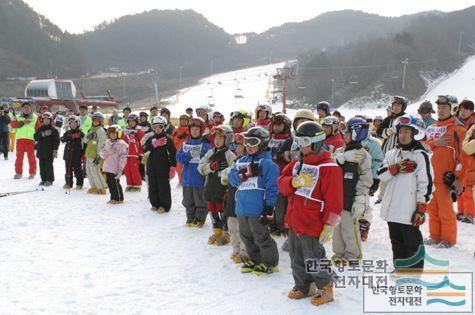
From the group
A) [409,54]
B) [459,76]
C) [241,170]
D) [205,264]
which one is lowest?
[205,264]

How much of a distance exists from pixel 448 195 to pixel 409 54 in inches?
3486

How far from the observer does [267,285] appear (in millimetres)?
4973

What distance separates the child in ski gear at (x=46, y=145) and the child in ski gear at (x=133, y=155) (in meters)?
2.07

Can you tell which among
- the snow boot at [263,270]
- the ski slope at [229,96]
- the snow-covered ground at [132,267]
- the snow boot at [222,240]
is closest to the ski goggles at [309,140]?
the snow-covered ground at [132,267]

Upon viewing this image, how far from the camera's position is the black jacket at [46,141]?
37.2 ft

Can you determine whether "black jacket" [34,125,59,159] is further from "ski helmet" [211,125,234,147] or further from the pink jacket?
"ski helmet" [211,125,234,147]

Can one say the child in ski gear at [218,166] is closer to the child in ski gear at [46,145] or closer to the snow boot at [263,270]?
the snow boot at [263,270]

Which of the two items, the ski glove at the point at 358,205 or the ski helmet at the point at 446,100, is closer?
the ski glove at the point at 358,205

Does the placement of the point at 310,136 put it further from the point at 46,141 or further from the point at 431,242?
the point at 46,141

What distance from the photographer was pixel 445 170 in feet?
20.8

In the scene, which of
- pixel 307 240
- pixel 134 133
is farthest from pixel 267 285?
pixel 134 133

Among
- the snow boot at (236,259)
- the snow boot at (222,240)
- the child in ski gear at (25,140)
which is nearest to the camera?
the snow boot at (236,259)

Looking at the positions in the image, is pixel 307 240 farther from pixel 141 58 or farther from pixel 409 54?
pixel 141 58

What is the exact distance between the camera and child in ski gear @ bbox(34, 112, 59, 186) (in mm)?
11328
